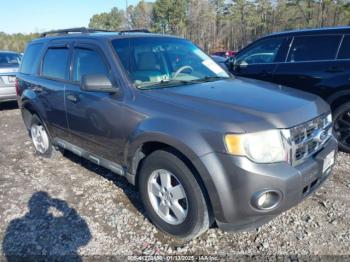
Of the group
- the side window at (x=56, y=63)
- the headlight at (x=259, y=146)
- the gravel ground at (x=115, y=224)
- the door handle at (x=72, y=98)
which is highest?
the side window at (x=56, y=63)

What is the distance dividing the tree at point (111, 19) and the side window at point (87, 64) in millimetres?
67562

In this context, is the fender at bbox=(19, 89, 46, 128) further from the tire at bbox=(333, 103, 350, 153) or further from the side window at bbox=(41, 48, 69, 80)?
the tire at bbox=(333, 103, 350, 153)

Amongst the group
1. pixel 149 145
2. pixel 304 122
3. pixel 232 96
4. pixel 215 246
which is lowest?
pixel 215 246

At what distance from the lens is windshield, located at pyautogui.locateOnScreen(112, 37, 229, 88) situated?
350 centimetres

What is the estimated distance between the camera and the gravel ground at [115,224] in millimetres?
3004

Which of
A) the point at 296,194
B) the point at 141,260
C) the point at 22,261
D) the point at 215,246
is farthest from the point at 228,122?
the point at 22,261

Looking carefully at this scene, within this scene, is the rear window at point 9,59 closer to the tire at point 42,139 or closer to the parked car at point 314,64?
the tire at point 42,139

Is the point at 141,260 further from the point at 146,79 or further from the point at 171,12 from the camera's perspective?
the point at 171,12

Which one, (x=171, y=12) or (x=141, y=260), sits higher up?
(x=171, y=12)

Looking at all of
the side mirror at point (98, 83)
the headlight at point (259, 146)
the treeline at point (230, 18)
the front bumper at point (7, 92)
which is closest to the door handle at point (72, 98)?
Result: the side mirror at point (98, 83)

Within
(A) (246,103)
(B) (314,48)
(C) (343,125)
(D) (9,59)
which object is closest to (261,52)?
(B) (314,48)

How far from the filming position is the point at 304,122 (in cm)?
281


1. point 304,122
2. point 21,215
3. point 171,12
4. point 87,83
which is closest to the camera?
point 304,122

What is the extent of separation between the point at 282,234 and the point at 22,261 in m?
2.34
